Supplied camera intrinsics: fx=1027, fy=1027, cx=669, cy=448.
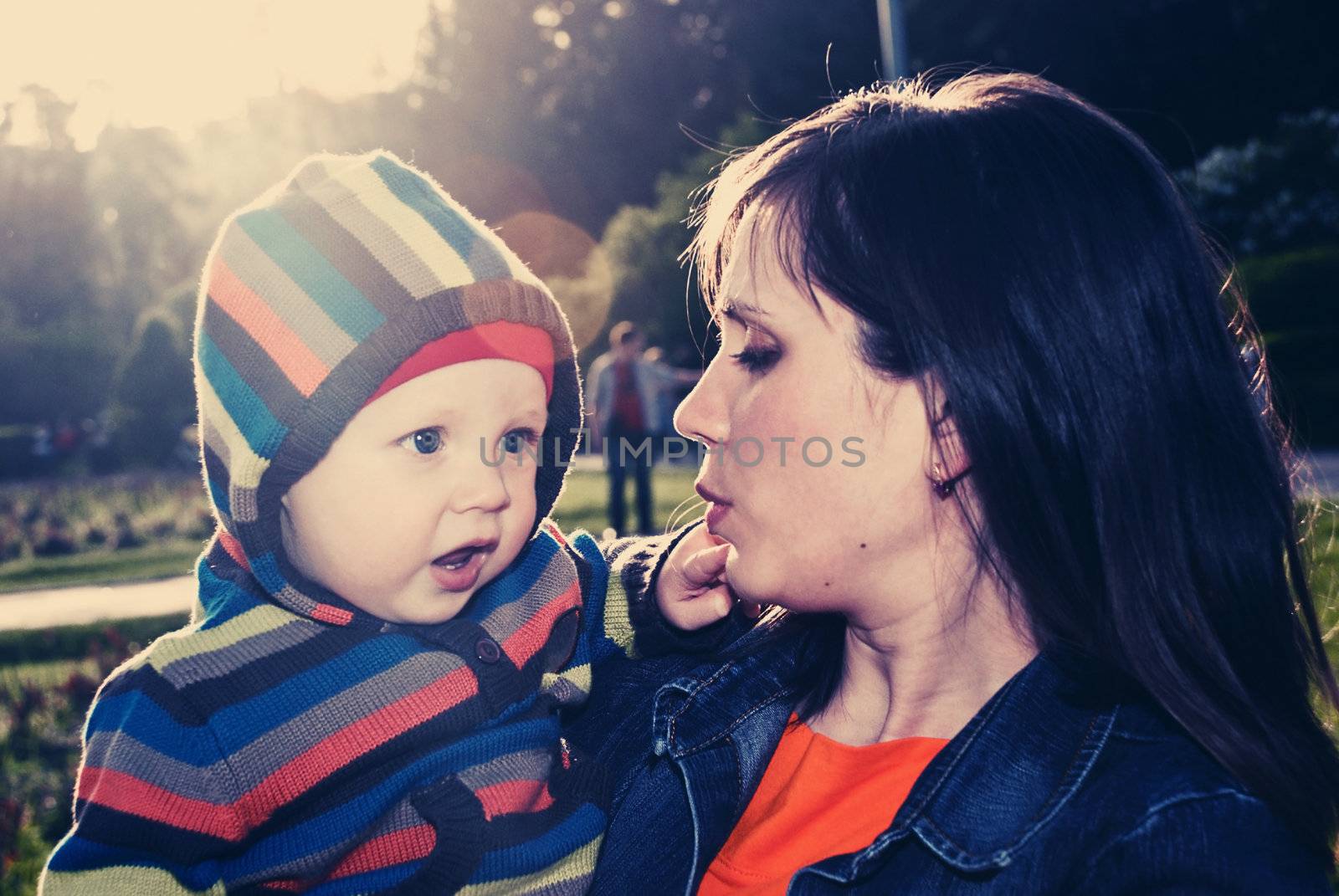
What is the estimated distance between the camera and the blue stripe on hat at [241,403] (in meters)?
1.91

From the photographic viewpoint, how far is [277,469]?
1948mm

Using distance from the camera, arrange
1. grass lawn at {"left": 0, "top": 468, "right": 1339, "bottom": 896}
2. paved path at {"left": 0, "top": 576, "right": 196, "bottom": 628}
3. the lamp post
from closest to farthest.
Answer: grass lawn at {"left": 0, "top": 468, "right": 1339, "bottom": 896} → paved path at {"left": 0, "top": 576, "right": 196, "bottom": 628} → the lamp post

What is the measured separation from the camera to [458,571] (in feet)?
6.72

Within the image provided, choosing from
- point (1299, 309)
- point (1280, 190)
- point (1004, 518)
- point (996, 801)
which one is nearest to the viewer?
point (996, 801)

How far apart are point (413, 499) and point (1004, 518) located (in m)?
1.08

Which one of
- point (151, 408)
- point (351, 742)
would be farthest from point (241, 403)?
point (151, 408)

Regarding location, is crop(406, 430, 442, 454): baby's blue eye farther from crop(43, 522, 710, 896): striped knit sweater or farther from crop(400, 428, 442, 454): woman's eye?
crop(43, 522, 710, 896): striped knit sweater

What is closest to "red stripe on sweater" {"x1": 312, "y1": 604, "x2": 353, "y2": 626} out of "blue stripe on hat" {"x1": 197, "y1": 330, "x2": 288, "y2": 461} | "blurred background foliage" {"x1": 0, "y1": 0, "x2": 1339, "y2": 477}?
"blue stripe on hat" {"x1": 197, "y1": 330, "x2": 288, "y2": 461}

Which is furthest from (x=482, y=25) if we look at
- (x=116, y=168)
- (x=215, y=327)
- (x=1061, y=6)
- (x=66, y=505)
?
(x=215, y=327)

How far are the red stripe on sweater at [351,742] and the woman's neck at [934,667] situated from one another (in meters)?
0.76

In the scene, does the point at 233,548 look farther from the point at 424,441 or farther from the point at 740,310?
the point at 740,310

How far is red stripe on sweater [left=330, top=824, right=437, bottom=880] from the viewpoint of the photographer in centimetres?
188

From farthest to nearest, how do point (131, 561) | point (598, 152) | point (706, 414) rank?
point (598, 152) → point (131, 561) → point (706, 414)

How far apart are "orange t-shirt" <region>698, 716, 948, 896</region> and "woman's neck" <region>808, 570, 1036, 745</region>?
6cm
